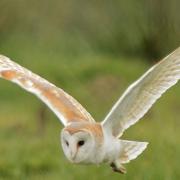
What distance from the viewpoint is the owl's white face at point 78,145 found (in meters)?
5.14

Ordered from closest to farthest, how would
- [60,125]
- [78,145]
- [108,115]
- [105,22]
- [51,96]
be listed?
[78,145], [108,115], [51,96], [60,125], [105,22]

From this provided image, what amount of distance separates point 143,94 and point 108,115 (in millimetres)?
318

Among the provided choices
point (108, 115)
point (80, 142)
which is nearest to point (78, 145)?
point (80, 142)

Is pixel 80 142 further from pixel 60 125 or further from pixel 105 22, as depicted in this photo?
pixel 105 22

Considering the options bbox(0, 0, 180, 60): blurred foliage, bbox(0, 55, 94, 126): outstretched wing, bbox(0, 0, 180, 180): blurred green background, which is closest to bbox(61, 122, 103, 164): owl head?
bbox(0, 55, 94, 126): outstretched wing

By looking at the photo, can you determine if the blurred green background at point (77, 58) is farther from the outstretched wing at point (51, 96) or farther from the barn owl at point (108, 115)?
the barn owl at point (108, 115)

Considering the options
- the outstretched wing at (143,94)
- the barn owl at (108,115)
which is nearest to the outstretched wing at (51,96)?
the barn owl at (108,115)

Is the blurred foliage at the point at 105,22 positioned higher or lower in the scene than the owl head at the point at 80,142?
lower

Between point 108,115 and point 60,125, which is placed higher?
point 108,115

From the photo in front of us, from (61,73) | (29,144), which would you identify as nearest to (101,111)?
(29,144)

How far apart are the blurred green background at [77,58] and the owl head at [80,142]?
2857 mm

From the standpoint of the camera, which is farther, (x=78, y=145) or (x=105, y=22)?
(x=105, y=22)

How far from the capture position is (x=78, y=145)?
5207 millimetres

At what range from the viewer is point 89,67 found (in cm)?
1403
